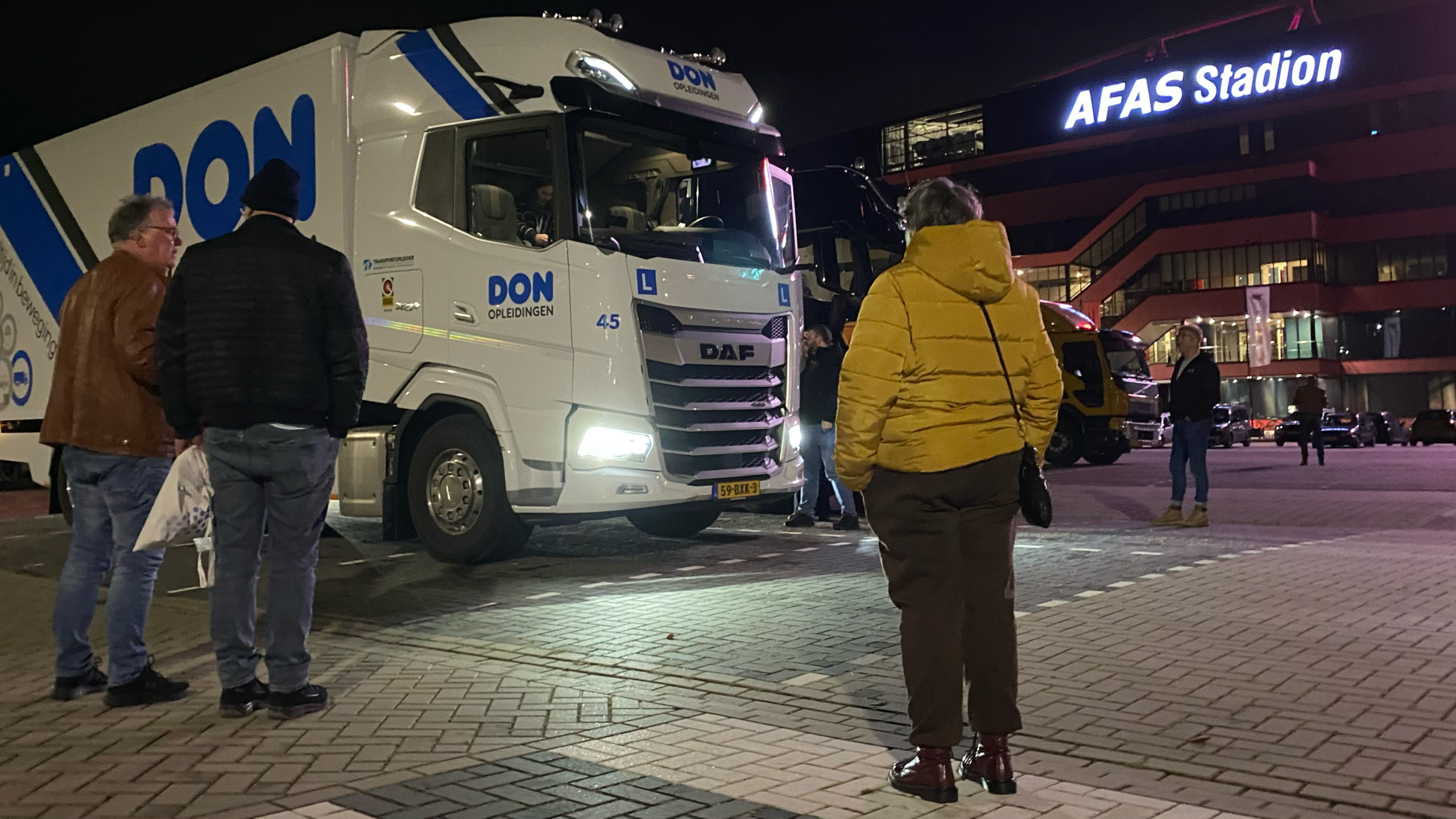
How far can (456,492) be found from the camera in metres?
9.36

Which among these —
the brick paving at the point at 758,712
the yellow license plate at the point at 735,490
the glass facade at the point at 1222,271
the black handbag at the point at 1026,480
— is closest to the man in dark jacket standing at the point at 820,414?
the yellow license plate at the point at 735,490

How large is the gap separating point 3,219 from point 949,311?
481 inches

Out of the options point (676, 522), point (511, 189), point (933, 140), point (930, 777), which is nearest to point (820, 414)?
point (676, 522)

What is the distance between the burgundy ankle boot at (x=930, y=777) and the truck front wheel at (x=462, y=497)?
5.70m

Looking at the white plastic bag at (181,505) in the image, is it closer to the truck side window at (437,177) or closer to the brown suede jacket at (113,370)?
the brown suede jacket at (113,370)

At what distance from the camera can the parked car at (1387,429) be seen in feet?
147

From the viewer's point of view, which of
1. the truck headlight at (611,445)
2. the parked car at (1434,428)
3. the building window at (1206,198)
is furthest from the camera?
the building window at (1206,198)

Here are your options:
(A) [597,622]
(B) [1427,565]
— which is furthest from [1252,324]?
(A) [597,622]

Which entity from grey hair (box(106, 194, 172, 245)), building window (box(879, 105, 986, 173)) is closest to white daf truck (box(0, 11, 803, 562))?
grey hair (box(106, 194, 172, 245))

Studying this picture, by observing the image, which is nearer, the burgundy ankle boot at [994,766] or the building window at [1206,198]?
the burgundy ankle boot at [994,766]

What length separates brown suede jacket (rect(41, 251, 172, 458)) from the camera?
5141mm

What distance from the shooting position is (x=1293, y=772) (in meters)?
3.96

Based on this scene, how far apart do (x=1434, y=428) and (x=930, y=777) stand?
4527cm

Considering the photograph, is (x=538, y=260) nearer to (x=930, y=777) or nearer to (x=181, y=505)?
(x=181, y=505)
